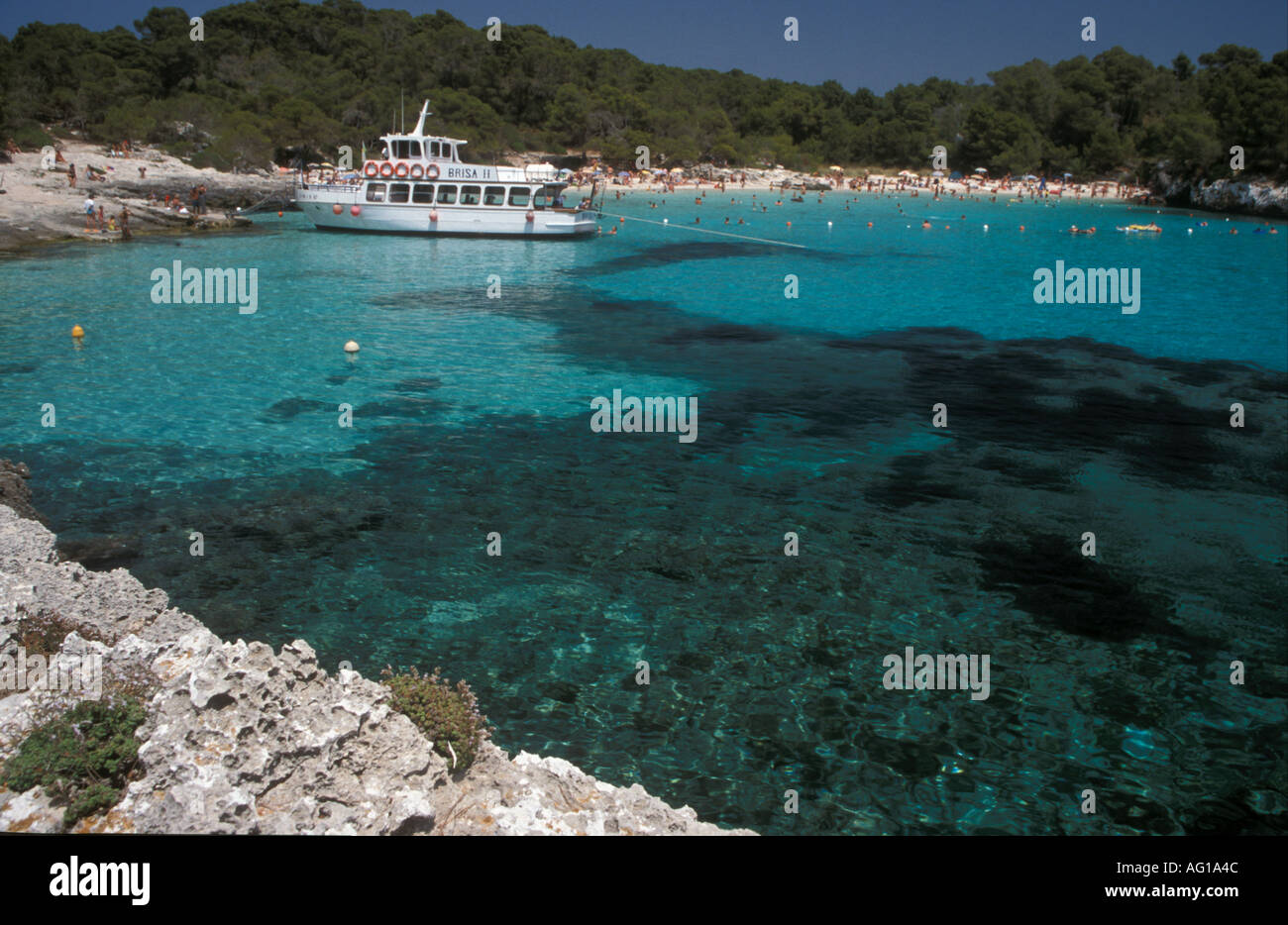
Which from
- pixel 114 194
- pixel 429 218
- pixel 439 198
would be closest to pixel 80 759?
pixel 429 218

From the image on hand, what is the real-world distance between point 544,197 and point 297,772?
5117cm

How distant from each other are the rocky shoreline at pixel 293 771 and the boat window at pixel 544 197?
1931 inches

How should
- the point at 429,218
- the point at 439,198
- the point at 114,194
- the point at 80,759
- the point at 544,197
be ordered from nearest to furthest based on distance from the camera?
the point at 80,759 → the point at 429,218 → the point at 439,198 → the point at 544,197 → the point at 114,194

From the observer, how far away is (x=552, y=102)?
116m

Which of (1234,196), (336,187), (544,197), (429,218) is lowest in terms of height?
(429,218)

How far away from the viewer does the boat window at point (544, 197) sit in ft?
174

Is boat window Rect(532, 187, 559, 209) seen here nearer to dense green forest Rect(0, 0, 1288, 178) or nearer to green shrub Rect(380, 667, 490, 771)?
dense green forest Rect(0, 0, 1288, 178)

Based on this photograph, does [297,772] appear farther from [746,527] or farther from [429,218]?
[429,218]

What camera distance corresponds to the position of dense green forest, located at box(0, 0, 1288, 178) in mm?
82688

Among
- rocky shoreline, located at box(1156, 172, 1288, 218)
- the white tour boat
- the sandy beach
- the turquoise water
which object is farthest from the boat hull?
rocky shoreline, located at box(1156, 172, 1288, 218)

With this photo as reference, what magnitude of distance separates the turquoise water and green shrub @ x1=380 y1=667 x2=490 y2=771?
1839 mm
